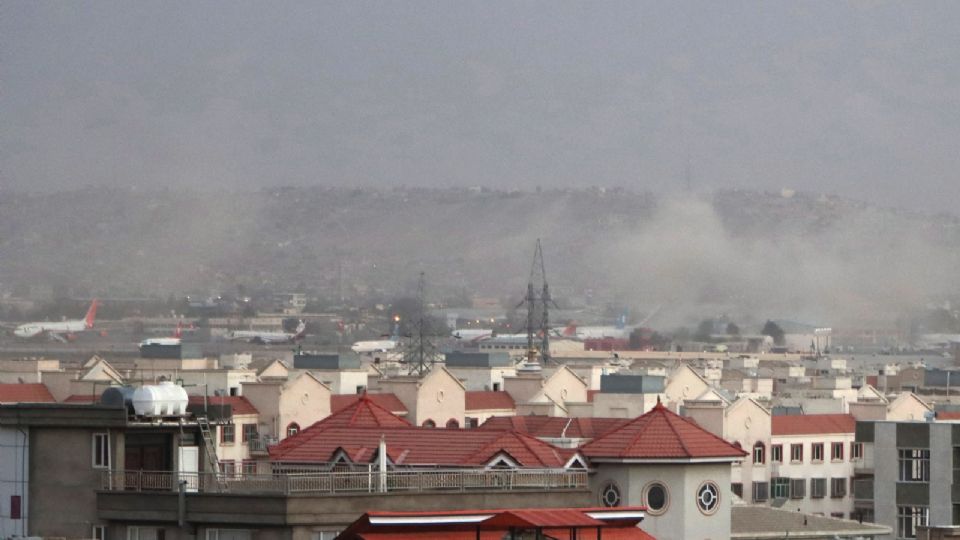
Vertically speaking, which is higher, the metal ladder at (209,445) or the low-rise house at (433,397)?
the low-rise house at (433,397)

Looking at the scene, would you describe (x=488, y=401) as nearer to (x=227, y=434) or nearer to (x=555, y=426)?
(x=227, y=434)

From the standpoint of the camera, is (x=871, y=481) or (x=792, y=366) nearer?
(x=871, y=481)

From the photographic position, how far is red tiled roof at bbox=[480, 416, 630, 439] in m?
53.8

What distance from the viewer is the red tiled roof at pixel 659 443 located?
32.4m

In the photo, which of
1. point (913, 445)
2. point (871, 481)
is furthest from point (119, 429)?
point (871, 481)

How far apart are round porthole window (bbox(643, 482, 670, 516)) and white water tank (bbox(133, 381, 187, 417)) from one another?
6.64m

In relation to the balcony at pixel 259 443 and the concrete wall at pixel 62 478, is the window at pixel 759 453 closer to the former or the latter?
the balcony at pixel 259 443

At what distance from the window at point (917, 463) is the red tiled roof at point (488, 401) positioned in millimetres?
25303

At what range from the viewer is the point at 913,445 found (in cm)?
4806

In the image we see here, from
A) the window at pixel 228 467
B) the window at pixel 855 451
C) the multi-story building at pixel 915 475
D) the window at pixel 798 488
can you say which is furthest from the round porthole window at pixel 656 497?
the window at pixel 855 451

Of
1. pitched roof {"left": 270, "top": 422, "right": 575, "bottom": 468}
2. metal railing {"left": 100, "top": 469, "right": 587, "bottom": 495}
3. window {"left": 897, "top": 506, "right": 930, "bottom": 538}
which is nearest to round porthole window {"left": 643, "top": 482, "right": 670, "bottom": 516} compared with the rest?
pitched roof {"left": 270, "top": 422, "right": 575, "bottom": 468}

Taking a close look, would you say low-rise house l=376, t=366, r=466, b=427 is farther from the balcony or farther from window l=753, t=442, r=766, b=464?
window l=753, t=442, r=766, b=464

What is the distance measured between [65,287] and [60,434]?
166355mm

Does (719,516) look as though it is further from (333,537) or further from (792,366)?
(792,366)
